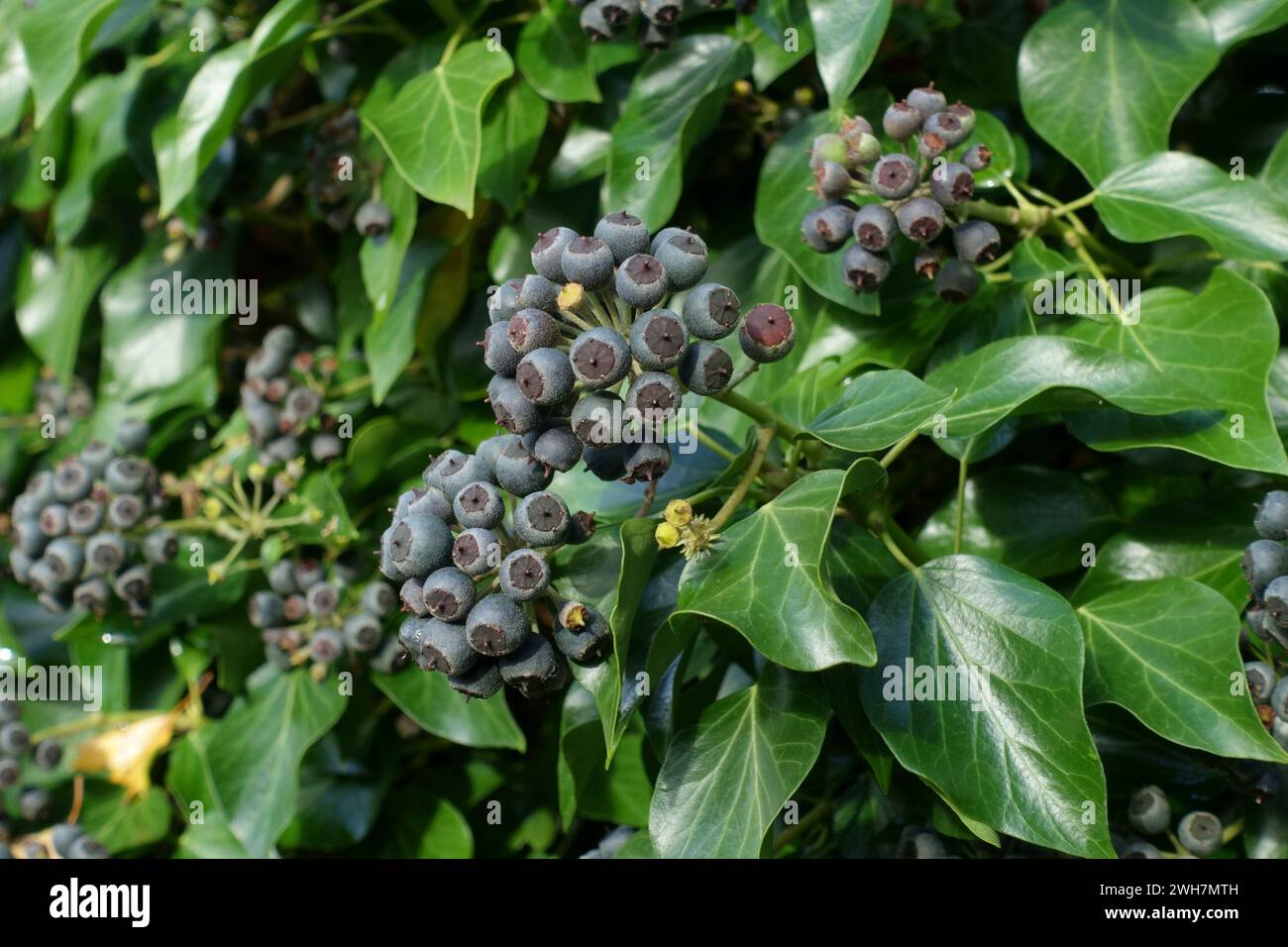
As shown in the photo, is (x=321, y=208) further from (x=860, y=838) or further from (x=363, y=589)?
(x=860, y=838)

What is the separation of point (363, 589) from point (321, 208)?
80 cm

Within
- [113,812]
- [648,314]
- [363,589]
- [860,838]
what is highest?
[648,314]

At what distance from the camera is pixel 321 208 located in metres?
2.35

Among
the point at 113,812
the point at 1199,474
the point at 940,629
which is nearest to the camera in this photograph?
the point at 940,629

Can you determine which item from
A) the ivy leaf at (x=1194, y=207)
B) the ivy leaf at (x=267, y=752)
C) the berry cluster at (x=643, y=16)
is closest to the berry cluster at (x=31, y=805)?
the ivy leaf at (x=267, y=752)

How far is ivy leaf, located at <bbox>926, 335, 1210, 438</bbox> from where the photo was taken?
53.4 inches

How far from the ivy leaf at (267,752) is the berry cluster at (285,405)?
1.47ft

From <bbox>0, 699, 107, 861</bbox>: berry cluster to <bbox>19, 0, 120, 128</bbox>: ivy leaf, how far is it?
4.13 feet

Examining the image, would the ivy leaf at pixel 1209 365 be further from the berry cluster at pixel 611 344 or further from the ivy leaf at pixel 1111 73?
the berry cluster at pixel 611 344

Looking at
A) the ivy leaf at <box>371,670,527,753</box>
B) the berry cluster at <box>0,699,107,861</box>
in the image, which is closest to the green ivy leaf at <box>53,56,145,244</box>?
the berry cluster at <box>0,699,107,861</box>

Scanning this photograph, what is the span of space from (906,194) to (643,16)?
2.12ft

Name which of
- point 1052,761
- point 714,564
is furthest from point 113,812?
point 1052,761

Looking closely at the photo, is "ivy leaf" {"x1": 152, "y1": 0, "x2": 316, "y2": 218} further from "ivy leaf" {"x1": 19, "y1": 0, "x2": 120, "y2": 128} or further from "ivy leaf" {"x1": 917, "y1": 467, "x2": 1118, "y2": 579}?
"ivy leaf" {"x1": 917, "y1": 467, "x2": 1118, "y2": 579}

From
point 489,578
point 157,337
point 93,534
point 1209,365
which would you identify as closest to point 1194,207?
point 1209,365
